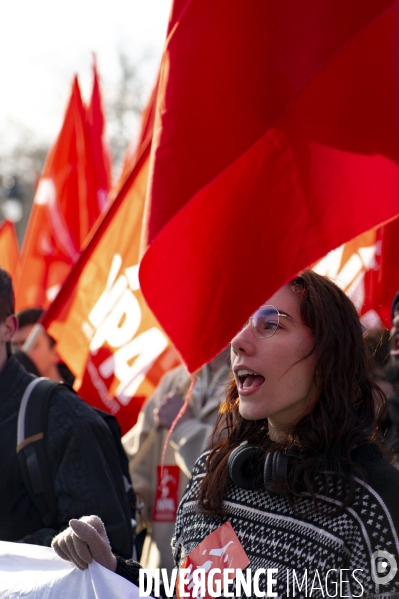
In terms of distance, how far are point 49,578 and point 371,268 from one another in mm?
1791

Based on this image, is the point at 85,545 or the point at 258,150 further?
the point at 258,150

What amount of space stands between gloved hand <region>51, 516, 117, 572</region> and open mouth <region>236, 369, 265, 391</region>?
0.48m

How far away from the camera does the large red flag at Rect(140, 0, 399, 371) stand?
2482 mm

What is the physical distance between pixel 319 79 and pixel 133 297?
1.78m

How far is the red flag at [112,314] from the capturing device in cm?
410

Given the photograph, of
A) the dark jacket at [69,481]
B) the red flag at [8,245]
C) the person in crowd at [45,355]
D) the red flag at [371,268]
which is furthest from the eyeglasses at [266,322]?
the red flag at [8,245]

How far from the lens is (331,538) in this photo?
1.69 m

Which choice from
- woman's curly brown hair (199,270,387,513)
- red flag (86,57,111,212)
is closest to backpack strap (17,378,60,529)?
woman's curly brown hair (199,270,387,513)

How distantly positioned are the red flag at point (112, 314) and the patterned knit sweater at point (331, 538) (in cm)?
232

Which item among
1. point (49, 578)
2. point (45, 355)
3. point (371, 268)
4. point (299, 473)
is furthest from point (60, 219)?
point (299, 473)

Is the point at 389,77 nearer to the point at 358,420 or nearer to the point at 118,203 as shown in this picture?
the point at 358,420

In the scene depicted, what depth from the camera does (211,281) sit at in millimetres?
2514

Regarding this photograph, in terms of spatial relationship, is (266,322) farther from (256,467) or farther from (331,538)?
(331,538)

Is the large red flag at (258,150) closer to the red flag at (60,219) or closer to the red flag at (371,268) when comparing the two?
the red flag at (371,268)
